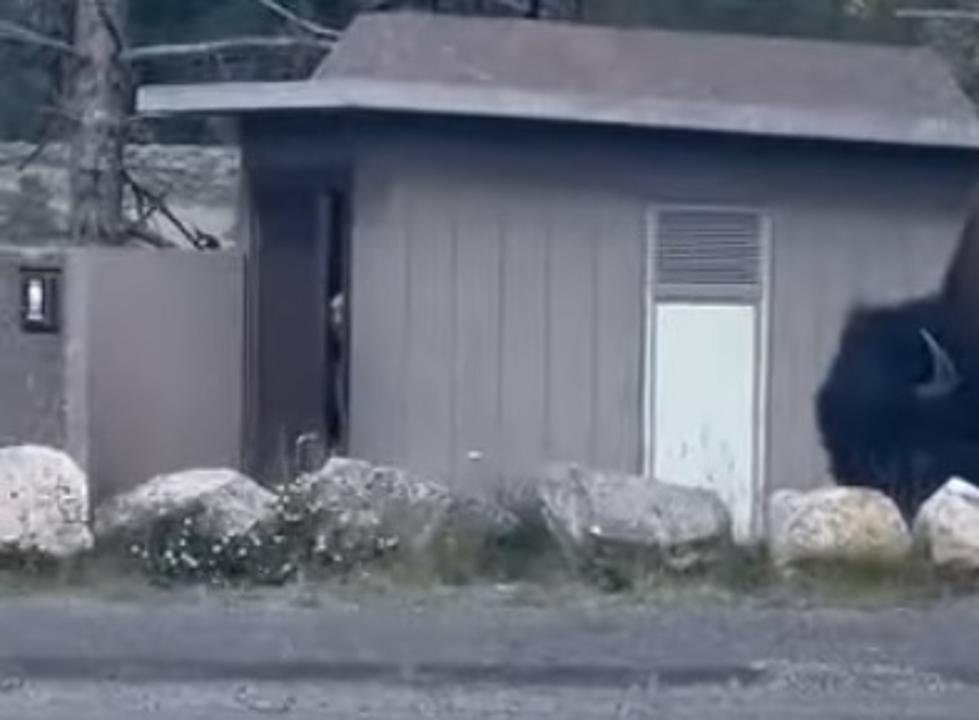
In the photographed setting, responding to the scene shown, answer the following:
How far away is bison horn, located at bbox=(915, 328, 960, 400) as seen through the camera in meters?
21.5

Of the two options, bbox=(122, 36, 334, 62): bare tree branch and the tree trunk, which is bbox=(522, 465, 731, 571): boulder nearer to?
the tree trunk

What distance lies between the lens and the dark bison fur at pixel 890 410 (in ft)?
70.3

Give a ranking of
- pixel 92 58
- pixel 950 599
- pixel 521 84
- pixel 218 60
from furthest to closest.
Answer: pixel 218 60, pixel 92 58, pixel 521 84, pixel 950 599

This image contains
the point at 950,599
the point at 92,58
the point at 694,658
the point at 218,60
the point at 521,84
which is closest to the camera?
the point at 694,658

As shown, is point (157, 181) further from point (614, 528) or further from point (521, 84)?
point (614, 528)

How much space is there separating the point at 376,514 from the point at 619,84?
139 inches

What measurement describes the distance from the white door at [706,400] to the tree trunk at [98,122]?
20.1 feet

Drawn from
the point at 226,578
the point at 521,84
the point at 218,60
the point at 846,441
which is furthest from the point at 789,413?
the point at 218,60

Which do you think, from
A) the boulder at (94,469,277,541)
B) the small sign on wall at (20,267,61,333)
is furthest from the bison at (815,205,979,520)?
the small sign on wall at (20,267,61,333)

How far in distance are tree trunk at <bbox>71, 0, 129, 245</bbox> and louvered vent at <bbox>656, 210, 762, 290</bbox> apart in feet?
19.9

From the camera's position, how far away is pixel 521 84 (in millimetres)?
20875

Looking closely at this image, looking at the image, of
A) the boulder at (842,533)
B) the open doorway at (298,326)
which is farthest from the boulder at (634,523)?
the open doorway at (298,326)

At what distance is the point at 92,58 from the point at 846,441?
23.6 feet

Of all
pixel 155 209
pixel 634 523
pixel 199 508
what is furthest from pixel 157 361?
pixel 155 209
